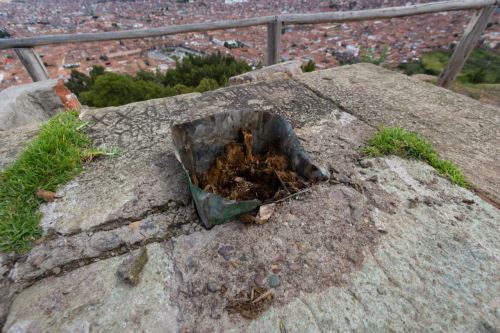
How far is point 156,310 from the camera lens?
93cm

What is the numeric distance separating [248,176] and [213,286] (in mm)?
608

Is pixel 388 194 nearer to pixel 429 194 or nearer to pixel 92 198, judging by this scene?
pixel 429 194

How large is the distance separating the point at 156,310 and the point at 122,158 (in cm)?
103

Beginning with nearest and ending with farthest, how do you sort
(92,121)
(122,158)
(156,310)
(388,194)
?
(156,310)
(388,194)
(122,158)
(92,121)

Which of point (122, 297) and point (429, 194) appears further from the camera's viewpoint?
point (429, 194)

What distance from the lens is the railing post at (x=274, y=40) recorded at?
3493mm

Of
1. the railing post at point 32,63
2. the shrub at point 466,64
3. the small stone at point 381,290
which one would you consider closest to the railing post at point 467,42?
the small stone at point 381,290

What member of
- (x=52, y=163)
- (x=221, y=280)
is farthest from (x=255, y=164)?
(x=52, y=163)

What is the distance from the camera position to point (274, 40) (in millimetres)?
3609

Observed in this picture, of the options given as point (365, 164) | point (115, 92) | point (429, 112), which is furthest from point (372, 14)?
point (115, 92)

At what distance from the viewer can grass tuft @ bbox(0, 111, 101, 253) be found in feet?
3.87

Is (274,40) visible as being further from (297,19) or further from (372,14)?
(372,14)

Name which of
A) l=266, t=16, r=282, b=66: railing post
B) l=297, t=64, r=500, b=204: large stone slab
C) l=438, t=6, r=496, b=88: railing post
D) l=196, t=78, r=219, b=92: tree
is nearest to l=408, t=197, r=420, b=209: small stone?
l=297, t=64, r=500, b=204: large stone slab

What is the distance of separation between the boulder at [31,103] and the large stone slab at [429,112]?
2.47 meters
